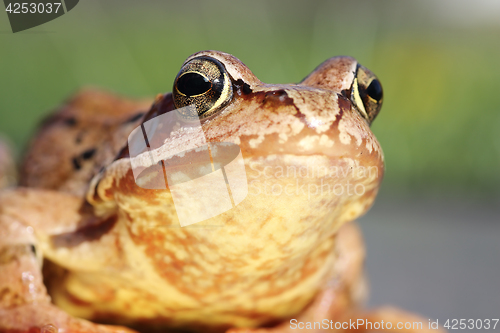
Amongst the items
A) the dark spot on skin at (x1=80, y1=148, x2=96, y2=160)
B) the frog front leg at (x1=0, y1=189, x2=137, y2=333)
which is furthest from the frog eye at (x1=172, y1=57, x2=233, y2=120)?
the dark spot on skin at (x1=80, y1=148, x2=96, y2=160)

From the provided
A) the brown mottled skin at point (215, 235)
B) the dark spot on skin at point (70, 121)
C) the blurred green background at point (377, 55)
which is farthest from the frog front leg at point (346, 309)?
the blurred green background at point (377, 55)

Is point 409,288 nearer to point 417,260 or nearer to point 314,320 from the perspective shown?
point 417,260

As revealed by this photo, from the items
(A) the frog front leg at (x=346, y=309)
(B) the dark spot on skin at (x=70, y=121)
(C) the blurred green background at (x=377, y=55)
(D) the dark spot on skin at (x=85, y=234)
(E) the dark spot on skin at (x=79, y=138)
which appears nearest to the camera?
(D) the dark spot on skin at (x=85, y=234)

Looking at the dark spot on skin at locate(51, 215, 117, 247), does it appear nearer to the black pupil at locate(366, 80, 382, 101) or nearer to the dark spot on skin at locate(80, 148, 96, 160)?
the dark spot on skin at locate(80, 148, 96, 160)

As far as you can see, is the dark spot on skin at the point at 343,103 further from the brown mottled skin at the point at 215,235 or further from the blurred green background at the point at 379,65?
the blurred green background at the point at 379,65

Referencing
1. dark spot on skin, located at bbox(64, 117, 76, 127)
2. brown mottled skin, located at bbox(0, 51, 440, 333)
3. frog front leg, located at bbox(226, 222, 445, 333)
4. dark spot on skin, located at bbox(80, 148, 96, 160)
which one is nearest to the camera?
brown mottled skin, located at bbox(0, 51, 440, 333)

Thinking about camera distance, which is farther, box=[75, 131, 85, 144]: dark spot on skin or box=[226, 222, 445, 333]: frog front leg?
box=[75, 131, 85, 144]: dark spot on skin
